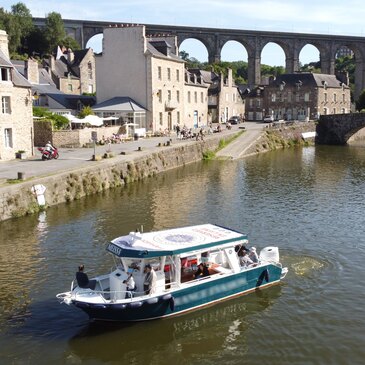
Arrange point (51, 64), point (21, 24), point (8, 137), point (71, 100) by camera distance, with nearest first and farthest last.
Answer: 1. point (8, 137)
2. point (71, 100)
3. point (51, 64)
4. point (21, 24)

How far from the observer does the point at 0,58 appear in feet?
108

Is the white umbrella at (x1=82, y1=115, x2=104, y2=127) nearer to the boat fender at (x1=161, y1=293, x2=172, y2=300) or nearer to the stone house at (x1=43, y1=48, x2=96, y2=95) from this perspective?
the stone house at (x1=43, y1=48, x2=96, y2=95)

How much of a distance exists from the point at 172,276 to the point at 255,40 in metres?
97.2

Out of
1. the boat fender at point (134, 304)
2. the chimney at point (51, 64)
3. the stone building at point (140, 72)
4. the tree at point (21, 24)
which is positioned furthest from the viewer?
the tree at point (21, 24)

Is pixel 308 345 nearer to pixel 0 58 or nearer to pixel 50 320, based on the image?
pixel 50 320

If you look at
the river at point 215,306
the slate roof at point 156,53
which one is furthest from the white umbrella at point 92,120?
the river at point 215,306

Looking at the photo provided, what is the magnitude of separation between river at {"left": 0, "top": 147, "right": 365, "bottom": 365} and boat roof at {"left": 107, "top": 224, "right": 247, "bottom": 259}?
6.22 feet

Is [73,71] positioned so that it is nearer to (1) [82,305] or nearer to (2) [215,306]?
(2) [215,306]

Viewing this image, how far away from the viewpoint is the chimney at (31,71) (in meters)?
55.2

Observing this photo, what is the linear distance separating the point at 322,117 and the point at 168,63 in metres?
25.7

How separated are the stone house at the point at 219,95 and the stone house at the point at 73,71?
14.9 metres

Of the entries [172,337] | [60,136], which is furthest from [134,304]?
[60,136]

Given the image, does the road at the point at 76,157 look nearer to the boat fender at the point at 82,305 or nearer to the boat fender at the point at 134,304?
the boat fender at the point at 82,305

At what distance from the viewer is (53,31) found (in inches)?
3477
